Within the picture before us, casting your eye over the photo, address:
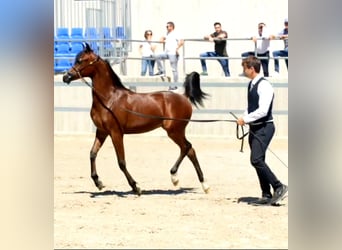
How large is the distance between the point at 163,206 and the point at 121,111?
1.35 m

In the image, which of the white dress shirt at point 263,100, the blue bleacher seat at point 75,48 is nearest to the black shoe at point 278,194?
the white dress shirt at point 263,100

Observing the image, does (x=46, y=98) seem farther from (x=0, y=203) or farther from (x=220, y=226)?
(x=220, y=226)

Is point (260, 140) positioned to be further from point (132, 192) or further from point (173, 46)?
point (173, 46)

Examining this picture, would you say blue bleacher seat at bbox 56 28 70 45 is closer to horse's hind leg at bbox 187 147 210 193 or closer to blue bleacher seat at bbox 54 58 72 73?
blue bleacher seat at bbox 54 58 72 73

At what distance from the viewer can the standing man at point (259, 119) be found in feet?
24.9

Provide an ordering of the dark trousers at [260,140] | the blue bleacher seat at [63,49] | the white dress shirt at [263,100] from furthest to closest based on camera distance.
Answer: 1. the blue bleacher seat at [63,49]
2. the dark trousers at [260,140]
3. the white dress shirt at [263,100]

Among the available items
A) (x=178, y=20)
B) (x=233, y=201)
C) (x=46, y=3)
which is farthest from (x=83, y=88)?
(x=46, y=3)

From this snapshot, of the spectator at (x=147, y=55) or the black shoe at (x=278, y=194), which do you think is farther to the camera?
the spectator at (x=147, y=55)

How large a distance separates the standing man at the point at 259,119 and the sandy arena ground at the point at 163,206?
33 centimetres

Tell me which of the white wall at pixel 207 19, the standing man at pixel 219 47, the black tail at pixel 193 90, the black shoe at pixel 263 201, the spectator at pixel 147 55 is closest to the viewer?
the black shoe at pixel 263 201

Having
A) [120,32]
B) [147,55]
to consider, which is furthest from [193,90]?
[120,32]

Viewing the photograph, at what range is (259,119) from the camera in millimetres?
7750

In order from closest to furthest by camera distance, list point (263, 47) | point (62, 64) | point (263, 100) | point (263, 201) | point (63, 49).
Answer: point (263, 100) → point (263, 201) → point (263, 47) → point (62, 64) → point (63, 49)

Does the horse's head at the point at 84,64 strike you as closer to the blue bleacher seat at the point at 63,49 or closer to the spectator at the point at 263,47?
the spectator at the point at 263,47
